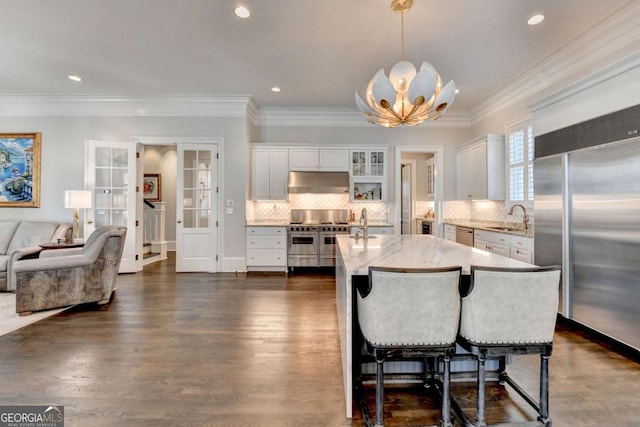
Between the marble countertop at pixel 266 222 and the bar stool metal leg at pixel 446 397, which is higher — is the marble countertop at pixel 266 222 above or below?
above

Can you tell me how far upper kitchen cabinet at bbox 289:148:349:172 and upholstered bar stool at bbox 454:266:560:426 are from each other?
14.7ft

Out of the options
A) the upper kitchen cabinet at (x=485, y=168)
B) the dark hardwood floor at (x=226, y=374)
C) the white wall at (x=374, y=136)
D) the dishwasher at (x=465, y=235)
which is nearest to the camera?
the dark hardwood floor at (x=226, y=374)

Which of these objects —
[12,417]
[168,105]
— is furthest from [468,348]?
[168,105]

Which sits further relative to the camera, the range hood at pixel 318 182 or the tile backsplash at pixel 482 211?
the range hood at pixel 318 182

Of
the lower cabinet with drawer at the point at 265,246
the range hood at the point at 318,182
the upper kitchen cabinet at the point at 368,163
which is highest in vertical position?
the upper kitchen cabinet at the point at 368,163

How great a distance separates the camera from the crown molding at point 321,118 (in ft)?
19.4

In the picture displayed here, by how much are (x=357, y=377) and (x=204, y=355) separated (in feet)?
4.23

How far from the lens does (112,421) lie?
1.68 metres

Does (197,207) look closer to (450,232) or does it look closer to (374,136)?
(374,136)

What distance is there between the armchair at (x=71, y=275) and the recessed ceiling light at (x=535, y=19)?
5327mm

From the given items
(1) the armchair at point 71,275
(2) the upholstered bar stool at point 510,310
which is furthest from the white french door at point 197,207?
(2) the upholstered bar stool at point 510,310

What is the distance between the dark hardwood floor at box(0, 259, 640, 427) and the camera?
5.75ft

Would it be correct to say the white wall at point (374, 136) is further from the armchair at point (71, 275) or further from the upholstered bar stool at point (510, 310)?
the upholstered bar stool at point (510, 310)

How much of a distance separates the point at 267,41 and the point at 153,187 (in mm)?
5898
